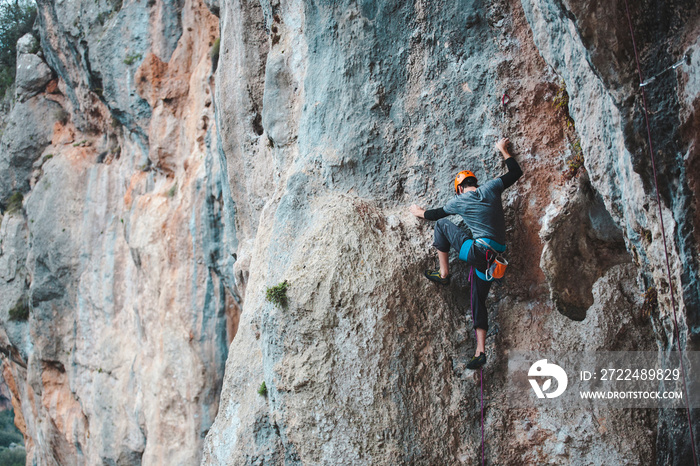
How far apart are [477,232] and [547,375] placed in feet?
5.15

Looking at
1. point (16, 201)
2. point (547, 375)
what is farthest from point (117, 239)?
point (547, 375)

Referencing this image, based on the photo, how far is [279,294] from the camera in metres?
5.81

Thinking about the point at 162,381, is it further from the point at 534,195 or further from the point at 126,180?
the point at 534,195

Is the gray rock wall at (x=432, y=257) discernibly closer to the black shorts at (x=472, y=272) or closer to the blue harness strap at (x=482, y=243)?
the black shorts at (x=472, y=272)

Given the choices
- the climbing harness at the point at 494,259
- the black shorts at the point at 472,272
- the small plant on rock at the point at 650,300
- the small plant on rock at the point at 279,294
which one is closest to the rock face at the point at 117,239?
the small plant on rock at the point at 279,294

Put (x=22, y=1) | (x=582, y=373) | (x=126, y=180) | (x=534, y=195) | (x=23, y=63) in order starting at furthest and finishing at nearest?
(x=22, y=1)
(x=23, y=63)
(x=126, y=180)
(x=534, y=195)
(x=582, y=373)

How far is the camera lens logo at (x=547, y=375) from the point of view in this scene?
5.41 m

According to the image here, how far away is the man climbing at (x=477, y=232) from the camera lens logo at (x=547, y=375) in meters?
0.54

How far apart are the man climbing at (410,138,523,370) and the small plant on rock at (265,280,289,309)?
1510 millimetres

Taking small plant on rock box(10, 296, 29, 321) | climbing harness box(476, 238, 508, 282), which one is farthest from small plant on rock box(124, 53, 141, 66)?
climbing harness box(476, 238, 508, 282)

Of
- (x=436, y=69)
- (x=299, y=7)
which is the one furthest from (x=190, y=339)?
(x=436, y=69)

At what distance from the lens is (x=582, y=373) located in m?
5.35

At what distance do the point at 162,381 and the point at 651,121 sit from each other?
10160 millimetres

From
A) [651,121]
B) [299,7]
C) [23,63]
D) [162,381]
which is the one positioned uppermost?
[23,63]
